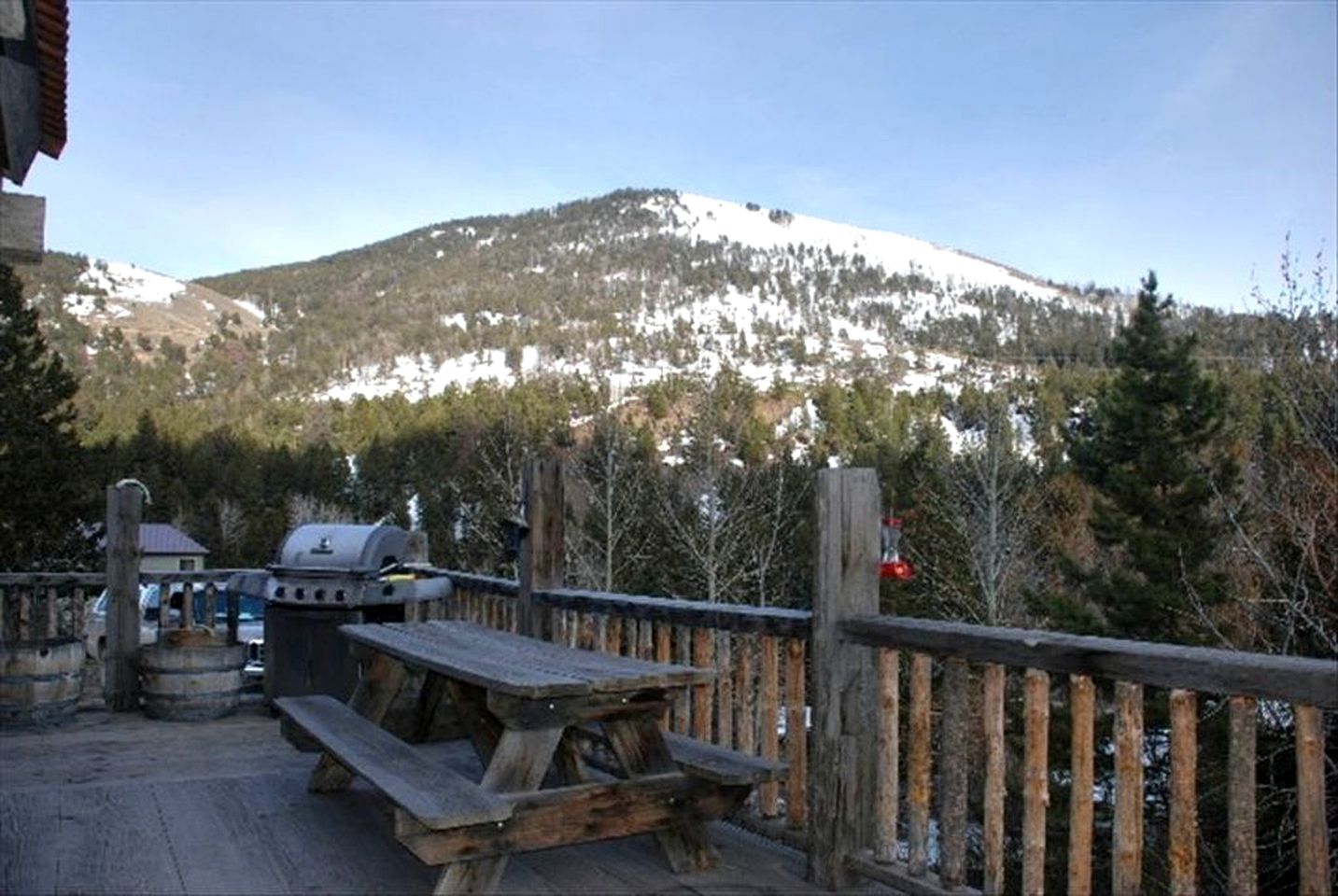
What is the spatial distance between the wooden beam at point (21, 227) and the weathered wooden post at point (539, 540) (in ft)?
11.1

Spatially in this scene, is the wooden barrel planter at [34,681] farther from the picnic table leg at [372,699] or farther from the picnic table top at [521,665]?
the picnic table top at [521,665]

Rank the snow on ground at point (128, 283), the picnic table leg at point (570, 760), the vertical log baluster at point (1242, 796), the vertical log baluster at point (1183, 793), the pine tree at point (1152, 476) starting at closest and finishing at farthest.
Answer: the vertical log baluster at point (1242, 796), the vertical log baluster at point (1183, 793), the picnic table leg at point (570, 760), the pine tree at point (1152, 476), the snow on ground at point (128, 283)

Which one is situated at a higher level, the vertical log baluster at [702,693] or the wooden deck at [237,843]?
the vertical log baluster at [702,693]

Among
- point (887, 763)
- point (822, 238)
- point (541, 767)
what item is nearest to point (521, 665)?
point (541, 767)

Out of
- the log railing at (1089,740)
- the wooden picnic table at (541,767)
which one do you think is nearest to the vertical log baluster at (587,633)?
the wooden picnic table at (541,767)

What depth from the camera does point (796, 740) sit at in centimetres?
387

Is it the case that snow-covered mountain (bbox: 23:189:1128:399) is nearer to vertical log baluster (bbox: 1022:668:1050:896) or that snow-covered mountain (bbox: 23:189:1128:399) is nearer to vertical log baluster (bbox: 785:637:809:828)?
vertical log baluster (bbox: 785:637:809:828)

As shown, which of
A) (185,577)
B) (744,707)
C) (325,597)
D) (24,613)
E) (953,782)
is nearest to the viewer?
(953,782)

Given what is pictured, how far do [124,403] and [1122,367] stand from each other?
6943cm

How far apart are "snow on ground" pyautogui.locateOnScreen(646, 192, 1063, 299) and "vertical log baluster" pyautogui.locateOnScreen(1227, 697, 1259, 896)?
161 meters

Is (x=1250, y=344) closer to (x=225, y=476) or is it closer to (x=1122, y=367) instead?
(x=1122, y=367)

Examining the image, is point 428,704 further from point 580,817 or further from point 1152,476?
point 1152,476

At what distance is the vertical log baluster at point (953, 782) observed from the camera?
3.12 m

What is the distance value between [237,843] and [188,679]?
10.1 ft
